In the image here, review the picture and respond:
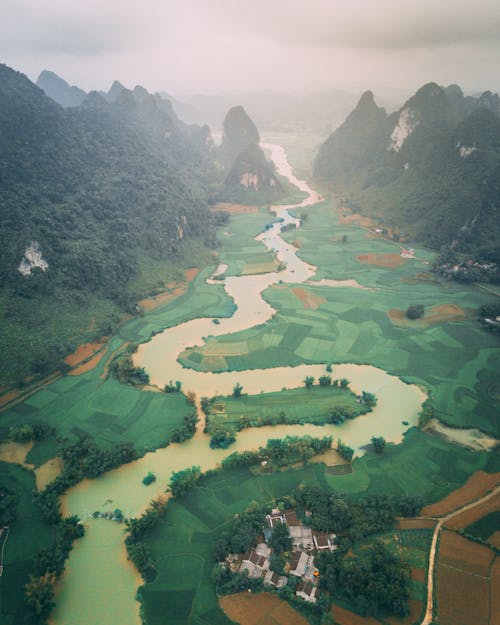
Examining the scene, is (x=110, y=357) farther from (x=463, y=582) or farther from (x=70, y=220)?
(x=463, y=582)

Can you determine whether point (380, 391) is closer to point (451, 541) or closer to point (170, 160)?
point (451, 541)

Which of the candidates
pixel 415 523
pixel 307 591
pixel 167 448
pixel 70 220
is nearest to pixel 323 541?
pixel 307 591

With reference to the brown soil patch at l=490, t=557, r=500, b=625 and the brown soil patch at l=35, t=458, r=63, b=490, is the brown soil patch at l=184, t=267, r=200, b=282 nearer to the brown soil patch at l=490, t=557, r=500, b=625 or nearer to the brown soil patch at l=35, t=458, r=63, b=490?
the brown soil patch at l=35, t=458, r=63, b=490

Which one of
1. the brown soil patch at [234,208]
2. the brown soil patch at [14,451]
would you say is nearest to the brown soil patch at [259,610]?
the brown soil patch at [14,451]

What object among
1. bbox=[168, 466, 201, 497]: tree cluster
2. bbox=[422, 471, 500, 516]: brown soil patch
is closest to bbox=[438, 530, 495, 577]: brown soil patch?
bbox=[422, 471, 500, 516]: brown soil patch

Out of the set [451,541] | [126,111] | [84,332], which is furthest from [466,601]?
[126,111]

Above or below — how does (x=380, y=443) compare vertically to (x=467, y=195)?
below

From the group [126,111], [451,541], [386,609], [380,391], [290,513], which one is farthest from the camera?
[126,111]
